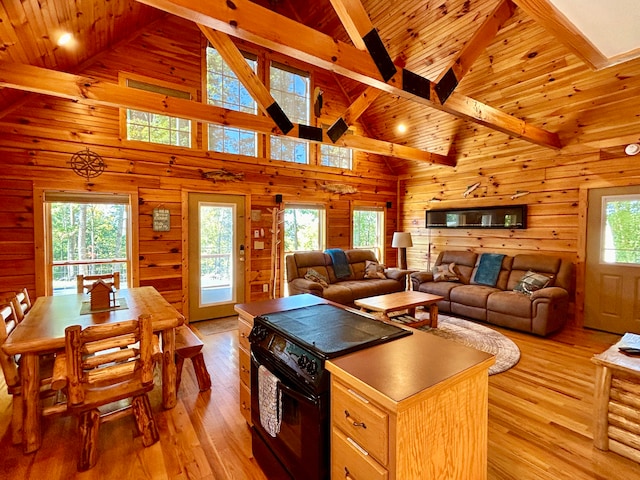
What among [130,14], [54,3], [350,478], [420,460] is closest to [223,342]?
[350,478]

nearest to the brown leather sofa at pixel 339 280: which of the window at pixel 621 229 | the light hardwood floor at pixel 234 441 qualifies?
the light hardwood floor at pixel 234 441

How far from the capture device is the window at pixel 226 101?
199 inches

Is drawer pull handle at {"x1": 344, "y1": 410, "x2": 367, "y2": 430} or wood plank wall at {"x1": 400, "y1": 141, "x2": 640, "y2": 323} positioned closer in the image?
drawer pull handle at {"x1": 344, "y1": 410, "x2": 367, "y2": 430}

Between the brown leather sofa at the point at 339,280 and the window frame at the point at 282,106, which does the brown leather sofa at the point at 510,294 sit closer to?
the brown leather sofa at the point at 339,280

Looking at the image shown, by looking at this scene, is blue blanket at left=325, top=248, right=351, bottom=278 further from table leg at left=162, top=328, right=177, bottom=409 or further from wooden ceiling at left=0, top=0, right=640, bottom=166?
table leg at left=162, top=328, right=177, bottom=409

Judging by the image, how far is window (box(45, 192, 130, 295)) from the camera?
405 cm

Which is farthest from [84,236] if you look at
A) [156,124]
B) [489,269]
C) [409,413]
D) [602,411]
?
[489,269]

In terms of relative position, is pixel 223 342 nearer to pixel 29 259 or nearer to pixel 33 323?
pixel 33 323

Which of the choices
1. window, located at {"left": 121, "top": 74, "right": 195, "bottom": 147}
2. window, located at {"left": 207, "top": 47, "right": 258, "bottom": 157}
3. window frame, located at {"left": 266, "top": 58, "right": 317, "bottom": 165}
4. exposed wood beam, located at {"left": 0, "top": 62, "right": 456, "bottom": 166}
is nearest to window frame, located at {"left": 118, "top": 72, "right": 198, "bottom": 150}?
window, located at {"left": 121, "top": 74, "right": 195, "bottom": 147}

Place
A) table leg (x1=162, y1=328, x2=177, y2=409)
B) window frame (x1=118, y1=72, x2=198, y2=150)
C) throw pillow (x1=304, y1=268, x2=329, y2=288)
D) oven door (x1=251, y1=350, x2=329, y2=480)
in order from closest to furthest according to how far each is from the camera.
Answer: oven door (x1=251, y1=350, x2=329, y2=480) → table leg (x1=162, y1=328, x2=177, y2=409) → window frame (x1=118, y1=72, x2=198, y2=150) → throw pillow (x1=304, y1=268, x2=329, y2=288)

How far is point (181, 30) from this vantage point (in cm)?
473

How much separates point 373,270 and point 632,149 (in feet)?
12.9

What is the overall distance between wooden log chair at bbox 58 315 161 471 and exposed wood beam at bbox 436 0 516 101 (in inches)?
131

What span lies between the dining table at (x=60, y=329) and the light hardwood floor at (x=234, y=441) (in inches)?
8.4
